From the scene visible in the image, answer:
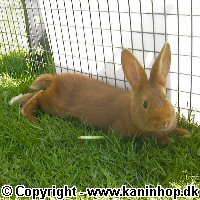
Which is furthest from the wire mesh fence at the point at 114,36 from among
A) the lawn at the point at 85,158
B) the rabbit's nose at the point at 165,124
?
the rabbit's nose at the point at 165,124

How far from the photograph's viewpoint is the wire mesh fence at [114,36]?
271 centimetres

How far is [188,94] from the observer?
286cm

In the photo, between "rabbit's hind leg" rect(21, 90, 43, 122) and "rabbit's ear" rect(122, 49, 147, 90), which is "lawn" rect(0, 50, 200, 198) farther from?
"rabbit's ear" rect(122, 49, 147, 90)

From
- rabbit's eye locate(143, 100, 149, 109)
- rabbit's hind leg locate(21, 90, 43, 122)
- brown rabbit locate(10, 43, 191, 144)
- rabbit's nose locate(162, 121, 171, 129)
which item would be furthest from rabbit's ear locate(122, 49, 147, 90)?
rabbit's hind leg locate(21, 90, 43, 122)

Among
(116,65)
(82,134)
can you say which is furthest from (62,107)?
(116,65)

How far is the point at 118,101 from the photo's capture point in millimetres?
2816

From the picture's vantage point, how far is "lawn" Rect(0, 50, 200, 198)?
234 cm

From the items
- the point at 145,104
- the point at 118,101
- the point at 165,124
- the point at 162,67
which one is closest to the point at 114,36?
the point at 118,101

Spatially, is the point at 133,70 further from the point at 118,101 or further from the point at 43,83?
the point at 43,83

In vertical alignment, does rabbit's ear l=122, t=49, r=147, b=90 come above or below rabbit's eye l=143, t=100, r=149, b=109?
above

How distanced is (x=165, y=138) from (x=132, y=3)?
0.97 m

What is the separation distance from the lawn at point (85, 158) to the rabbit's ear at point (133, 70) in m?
0.37

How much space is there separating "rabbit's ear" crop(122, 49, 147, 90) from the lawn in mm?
373

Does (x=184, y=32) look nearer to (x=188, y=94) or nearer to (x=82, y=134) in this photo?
(x=188, y=94)
